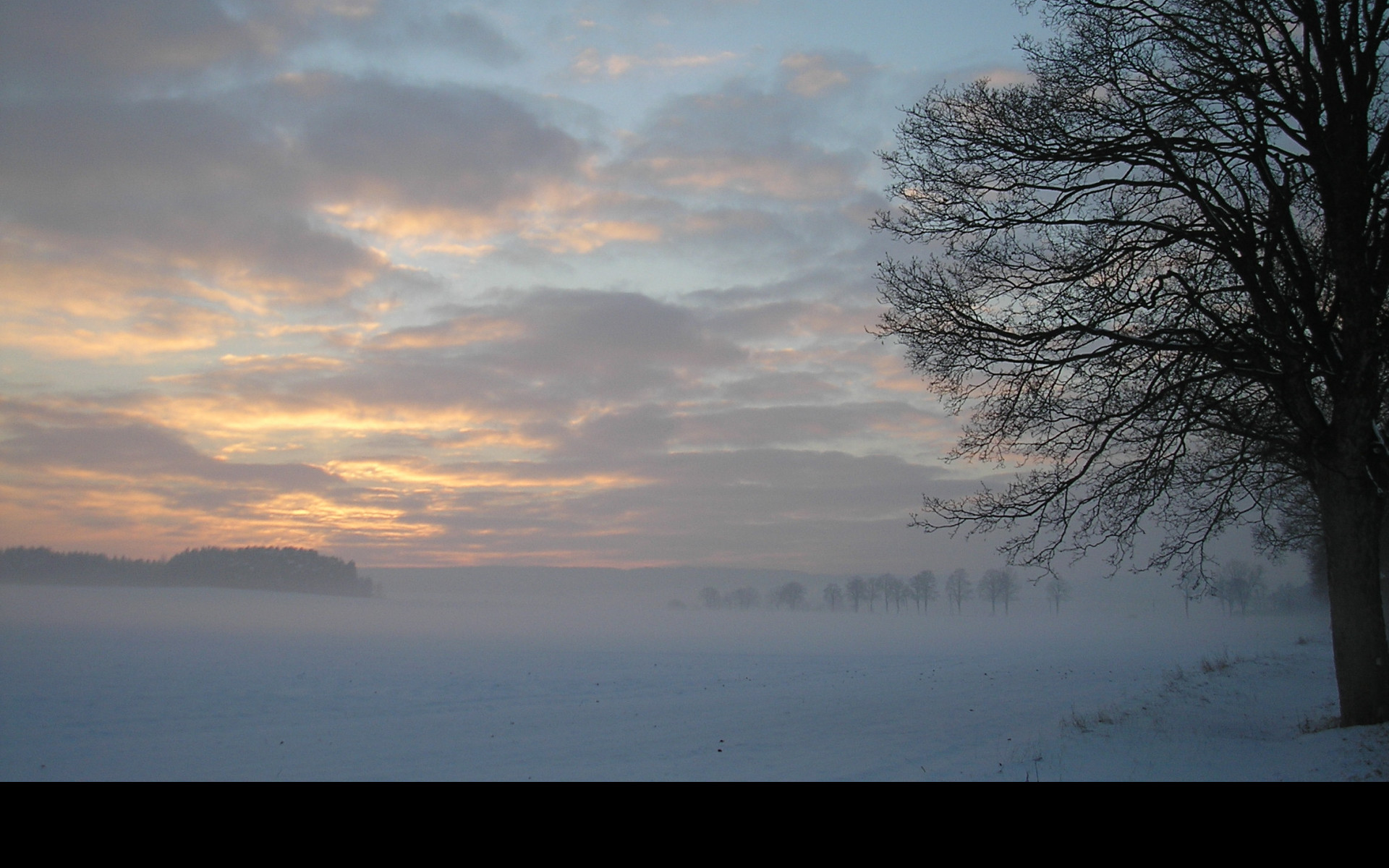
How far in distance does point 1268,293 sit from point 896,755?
945cm

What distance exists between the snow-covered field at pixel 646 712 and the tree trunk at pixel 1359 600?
69 cm

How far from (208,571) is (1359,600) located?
13226cm

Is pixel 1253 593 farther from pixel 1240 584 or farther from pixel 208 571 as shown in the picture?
pixel 208 571

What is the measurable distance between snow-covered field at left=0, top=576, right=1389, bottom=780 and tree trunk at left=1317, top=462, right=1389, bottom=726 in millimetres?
694

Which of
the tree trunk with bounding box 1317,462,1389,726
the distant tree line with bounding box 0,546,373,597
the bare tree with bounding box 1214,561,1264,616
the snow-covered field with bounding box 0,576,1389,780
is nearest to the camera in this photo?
the tree trunk with bounding box 1317,462,1389,726

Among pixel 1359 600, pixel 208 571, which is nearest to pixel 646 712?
pixel 1359 600

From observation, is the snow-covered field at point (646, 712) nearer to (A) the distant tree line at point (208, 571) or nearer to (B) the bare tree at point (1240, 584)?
(A) the distant tree line at point (208, 571)

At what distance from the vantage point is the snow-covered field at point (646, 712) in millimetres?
12695

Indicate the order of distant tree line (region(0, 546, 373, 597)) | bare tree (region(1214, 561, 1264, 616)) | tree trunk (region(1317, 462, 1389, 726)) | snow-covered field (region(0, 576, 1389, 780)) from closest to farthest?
1. tree trunk (region(1317, 462, 1389, 726))
2. snow-covered field (region(0, 576, 1389, 780))
3. distant tree line (region(0, 546, 373, 597))
4. bare tree (region(1214, 561, 1264, 616))

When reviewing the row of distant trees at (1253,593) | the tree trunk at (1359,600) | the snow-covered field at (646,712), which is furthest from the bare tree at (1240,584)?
the tree trunk at (1359,600)

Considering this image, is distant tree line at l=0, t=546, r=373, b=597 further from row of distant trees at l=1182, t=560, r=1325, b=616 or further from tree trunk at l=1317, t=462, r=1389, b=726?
→ row of distant trees at l=1182, t=560, r=1325, b=616

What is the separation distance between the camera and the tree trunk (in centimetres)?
1095

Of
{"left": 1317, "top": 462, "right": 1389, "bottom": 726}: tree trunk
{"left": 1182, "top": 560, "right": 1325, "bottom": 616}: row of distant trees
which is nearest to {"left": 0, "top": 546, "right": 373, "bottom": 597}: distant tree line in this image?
{"left": 1317, "top": 462, "right": 1389, "bottom": 726}: tree trunk
